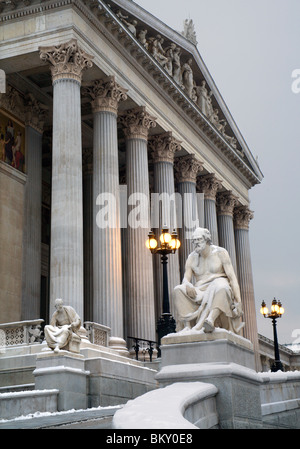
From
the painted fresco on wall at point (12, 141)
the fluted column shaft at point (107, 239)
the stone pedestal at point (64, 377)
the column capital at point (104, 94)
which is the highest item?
the column capital at point (104, 94)

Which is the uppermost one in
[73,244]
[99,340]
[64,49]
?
[64,49]

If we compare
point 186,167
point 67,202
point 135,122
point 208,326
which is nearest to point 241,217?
point 186,167

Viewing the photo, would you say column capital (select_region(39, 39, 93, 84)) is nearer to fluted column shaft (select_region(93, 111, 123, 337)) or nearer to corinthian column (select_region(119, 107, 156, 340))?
fluted column shaft (select_region(93, 111, 123, 337))

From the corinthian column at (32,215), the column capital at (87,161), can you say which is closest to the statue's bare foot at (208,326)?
the corinthian column at (32,215)

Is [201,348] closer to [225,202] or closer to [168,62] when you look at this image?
[168,62]

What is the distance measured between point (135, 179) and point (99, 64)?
6.26m

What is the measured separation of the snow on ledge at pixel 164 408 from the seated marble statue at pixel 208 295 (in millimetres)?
1515

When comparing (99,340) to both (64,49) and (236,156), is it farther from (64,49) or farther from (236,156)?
(236,156)

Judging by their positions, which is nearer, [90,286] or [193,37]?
[90,286]

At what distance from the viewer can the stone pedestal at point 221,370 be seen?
11344 mm

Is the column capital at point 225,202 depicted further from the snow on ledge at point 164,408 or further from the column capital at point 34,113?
→ the snow on ledge at point 164,408

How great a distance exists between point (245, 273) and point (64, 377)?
33356mm

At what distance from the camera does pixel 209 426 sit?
10.8 m
